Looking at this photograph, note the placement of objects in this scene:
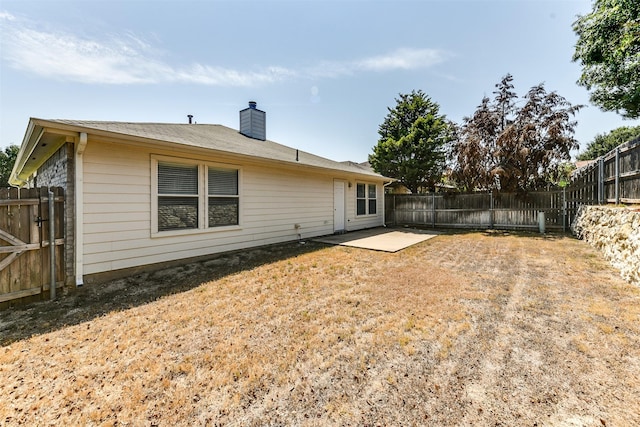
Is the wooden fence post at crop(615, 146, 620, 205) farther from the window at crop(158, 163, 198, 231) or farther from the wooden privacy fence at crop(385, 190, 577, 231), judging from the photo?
the window at crop(158, 163, 198, 231)

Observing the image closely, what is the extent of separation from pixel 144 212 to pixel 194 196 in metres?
1.01

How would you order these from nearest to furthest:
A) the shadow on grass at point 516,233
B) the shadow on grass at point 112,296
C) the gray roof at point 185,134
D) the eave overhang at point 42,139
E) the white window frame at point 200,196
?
the shadow on grass at point 112,296, the eave overhang at point 42,139, the gray roof at point 185,134, the white window frame at point 200,196, the shadow on grass at point 516,233

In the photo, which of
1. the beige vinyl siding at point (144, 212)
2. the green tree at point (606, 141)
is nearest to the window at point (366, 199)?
the beige vinyl siding at point (144, 212)

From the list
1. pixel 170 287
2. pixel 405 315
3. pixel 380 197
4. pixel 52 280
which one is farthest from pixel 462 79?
pixel 52 280

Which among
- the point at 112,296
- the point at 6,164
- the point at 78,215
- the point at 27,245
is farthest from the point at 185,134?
the point at 6,164

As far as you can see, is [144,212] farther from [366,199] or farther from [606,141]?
[606,141]

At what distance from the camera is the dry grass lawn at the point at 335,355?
5.67ft

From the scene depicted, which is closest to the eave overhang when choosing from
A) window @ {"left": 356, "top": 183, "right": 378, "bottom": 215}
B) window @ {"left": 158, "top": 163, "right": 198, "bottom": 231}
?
window @ {"left": 158, "top": 163, "right": 198, "bottom": 231}

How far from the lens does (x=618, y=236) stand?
5.08m

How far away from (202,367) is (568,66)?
16620mm

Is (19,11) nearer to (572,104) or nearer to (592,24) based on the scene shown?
(572,104)

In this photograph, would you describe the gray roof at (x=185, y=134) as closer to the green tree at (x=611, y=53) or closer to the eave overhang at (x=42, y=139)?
the eave overhang at (x=42, y=139)

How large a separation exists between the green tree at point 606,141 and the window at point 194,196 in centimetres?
5007

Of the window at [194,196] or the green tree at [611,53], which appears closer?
the window at [194,196]
